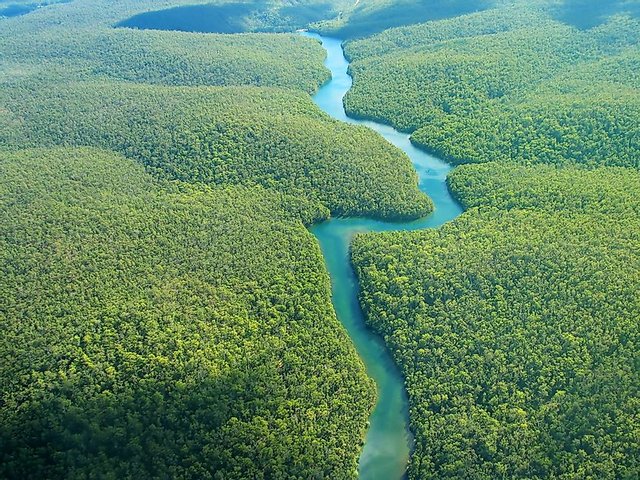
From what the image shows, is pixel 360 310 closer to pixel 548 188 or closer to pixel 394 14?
pixel 548 188

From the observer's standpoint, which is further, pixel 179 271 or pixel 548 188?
pixel 548 188

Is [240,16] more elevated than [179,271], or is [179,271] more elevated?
[240,16]

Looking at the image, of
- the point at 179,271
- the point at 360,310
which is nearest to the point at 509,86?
the point at 360,310

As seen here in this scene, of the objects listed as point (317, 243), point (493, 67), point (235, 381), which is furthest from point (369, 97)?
point (235, 381)

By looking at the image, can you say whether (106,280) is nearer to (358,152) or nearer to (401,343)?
(401,343)

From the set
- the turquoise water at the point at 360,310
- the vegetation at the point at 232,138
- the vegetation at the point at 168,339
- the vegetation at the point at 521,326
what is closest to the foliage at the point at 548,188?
the vegetation at the point at 521,326

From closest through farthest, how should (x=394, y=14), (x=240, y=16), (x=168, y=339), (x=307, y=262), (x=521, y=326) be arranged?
(x=168, y=339) < (x=521, y=326) < (x=307, y=262) < (x=394, y=14) < (x=240, y=16)
